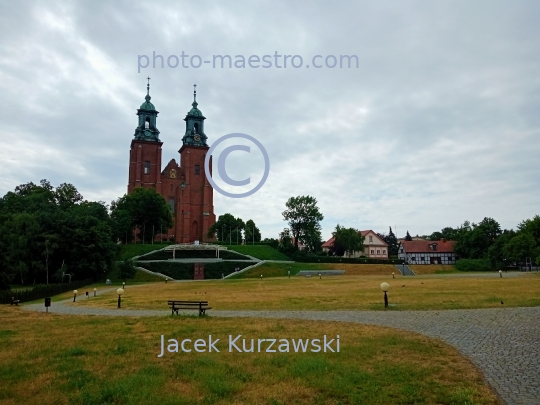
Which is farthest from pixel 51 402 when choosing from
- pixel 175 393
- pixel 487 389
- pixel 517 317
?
pixel 517 317

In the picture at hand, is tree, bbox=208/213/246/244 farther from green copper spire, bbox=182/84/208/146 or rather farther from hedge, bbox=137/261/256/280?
hedge, bbox=137/261/256/280

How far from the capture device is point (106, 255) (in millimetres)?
55094

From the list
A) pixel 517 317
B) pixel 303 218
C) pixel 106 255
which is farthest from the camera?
pixel 303 218

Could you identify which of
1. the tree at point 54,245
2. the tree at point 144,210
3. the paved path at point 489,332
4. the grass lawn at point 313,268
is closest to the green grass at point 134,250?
the tree at point 144,210

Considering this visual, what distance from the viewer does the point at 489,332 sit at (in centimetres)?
1261

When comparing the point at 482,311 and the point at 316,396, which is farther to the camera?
the point at 482,311

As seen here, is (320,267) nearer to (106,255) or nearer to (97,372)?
(106,255)

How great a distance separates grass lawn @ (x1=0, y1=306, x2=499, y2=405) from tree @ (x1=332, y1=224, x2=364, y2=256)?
3204 inches

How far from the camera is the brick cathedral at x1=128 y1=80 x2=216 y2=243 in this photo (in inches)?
3610

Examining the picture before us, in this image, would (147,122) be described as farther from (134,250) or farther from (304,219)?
(304,219)

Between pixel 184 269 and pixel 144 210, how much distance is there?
23465 mm

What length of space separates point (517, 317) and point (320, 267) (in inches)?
2050

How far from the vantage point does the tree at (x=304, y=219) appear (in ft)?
292

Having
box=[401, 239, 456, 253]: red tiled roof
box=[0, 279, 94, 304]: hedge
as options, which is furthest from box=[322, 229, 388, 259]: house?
box=[0, 279, 94, 304]: hedge
